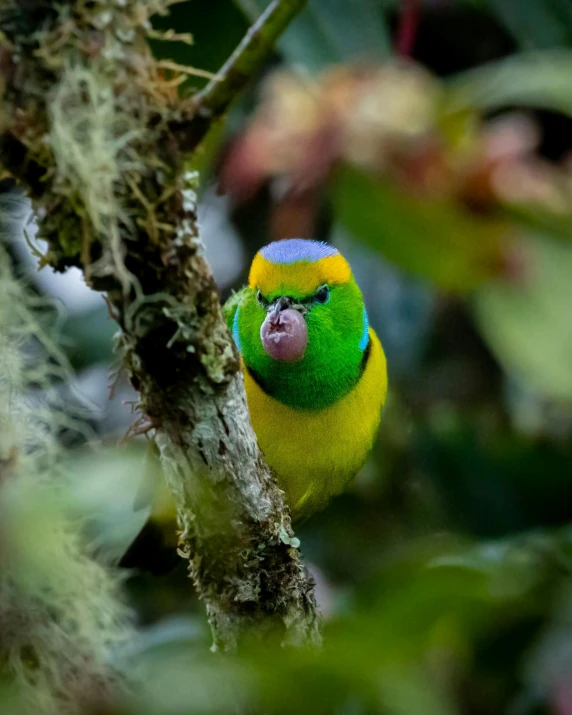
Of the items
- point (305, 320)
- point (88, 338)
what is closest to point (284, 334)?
point (305, 320)

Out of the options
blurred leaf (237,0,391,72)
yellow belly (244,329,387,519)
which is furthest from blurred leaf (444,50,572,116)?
yellow belly (244,329,387,519)

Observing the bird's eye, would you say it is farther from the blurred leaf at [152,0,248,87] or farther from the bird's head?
the blurred leaf at [152,0,248,87]

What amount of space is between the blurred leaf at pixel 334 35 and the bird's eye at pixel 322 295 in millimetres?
524

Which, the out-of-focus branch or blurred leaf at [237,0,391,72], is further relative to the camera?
blurred leaf at [237,0,391,72]

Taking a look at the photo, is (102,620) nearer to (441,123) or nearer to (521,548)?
(441,123)

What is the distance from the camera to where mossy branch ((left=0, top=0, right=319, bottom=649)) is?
3.01 ft

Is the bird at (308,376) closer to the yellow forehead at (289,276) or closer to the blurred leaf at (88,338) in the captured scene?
the yellow forehead at (289,276)

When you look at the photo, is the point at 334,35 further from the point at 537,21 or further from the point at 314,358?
the point at 314,358

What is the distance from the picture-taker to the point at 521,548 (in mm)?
1855

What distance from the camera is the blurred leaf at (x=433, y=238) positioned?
608mm

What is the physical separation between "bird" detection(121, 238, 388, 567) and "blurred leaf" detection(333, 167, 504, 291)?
134 centimetres

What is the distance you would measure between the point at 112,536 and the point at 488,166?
111 cm

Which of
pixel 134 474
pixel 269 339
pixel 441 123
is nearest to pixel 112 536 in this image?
pixel 269 339

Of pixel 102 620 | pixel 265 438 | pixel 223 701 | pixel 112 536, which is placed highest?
pixel 223 701
